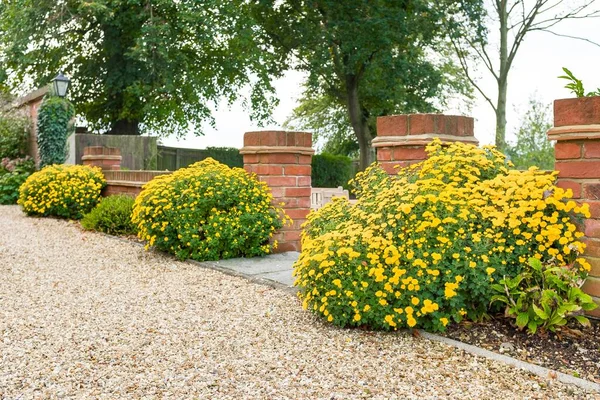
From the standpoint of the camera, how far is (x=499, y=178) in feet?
13.4

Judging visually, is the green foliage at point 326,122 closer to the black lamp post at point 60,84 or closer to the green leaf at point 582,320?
the black lamp post at point 60,84

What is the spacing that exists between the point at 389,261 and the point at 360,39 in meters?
15.0

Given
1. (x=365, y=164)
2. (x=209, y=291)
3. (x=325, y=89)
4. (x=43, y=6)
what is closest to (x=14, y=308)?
(x=209, y=291)

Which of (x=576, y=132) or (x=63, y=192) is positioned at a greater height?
(x=576, y=132)

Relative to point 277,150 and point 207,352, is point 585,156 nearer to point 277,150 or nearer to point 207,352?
point 207,352

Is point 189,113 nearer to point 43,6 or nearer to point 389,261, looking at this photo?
point 43,6

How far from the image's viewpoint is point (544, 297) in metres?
3.49

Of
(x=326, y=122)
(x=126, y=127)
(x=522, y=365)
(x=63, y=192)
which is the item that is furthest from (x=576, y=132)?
(x=326, y=122)

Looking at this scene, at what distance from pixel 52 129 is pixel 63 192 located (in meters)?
4.43

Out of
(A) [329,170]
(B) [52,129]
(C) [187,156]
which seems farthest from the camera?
(A) [329,170]

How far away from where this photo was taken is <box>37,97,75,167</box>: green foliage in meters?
A: 14.3

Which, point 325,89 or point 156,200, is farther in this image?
point 325,89

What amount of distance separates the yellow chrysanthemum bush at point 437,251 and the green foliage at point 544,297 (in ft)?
0.28

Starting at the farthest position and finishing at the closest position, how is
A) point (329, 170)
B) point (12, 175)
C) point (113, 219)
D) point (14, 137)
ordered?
point (329, 170) < point (14, 137) < point (12, 175) < point (113, 219)
